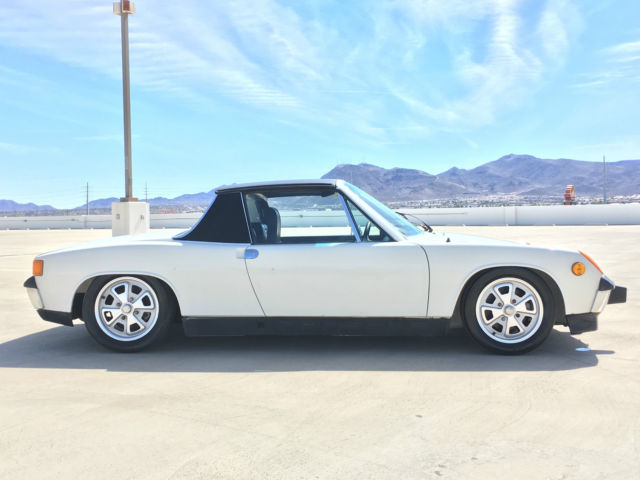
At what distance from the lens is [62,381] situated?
3.86 meters

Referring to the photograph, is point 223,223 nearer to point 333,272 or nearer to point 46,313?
point 333,272

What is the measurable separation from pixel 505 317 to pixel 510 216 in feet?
99.7

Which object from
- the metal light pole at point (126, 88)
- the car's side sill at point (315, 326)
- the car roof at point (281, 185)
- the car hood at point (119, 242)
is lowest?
the car's side sill at point (315, 326)

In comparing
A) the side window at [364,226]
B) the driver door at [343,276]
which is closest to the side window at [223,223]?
the driver door at [343,276]

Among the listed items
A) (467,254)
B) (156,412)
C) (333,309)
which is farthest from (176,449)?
(467,254)

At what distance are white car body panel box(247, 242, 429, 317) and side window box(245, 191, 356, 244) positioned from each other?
23 cm

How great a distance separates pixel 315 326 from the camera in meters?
4.34

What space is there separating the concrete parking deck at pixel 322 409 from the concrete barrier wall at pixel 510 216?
29.0 m

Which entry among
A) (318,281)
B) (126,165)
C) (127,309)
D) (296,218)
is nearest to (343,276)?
(318,281)

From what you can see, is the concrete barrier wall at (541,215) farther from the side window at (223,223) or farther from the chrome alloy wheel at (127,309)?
the chrome alloy wheel at (127,309)

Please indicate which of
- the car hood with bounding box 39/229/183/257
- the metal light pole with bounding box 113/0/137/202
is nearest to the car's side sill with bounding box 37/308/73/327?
the car hood with bounding box 39/229/183/257

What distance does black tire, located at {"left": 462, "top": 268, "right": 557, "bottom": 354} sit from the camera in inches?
168

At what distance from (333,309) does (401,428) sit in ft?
4.88

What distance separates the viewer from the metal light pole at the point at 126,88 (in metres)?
14.3
